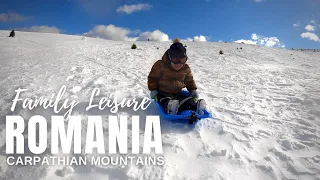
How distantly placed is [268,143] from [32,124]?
11.7 ft

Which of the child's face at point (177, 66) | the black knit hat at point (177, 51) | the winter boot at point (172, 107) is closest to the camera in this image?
the winter boot at point (172, 107)

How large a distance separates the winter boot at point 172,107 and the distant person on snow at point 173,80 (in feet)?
0.06

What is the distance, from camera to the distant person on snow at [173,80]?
3983 millimetres

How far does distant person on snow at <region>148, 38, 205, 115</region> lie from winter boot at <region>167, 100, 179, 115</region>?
18mm

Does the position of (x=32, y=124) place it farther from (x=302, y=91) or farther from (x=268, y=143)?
(x=302, y=91)

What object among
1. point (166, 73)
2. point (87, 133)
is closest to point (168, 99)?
point (166, 73)

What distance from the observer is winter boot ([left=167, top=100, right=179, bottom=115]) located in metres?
3.73

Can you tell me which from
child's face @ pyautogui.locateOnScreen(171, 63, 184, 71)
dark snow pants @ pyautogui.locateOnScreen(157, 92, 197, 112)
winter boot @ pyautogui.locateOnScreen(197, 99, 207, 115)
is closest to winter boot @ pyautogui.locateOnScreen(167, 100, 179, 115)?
dark snow pants @ pyautogui.locateOnScreen(157, 92, 197, 112)

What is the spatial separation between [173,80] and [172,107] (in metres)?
0.77

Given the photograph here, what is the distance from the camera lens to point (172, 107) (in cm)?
375

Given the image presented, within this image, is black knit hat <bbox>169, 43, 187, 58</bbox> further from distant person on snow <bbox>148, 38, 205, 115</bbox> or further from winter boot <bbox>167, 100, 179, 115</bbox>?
winter boot <bbox>167, 100, 179, 115</bbox>

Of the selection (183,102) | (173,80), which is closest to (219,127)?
(183,102)

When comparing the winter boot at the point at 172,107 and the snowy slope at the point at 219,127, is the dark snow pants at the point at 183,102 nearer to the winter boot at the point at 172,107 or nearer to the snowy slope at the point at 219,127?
the winter boot at the point at 172,107

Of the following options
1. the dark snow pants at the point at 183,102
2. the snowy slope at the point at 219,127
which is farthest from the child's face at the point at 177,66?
the snowy slope at the point at 219,127
